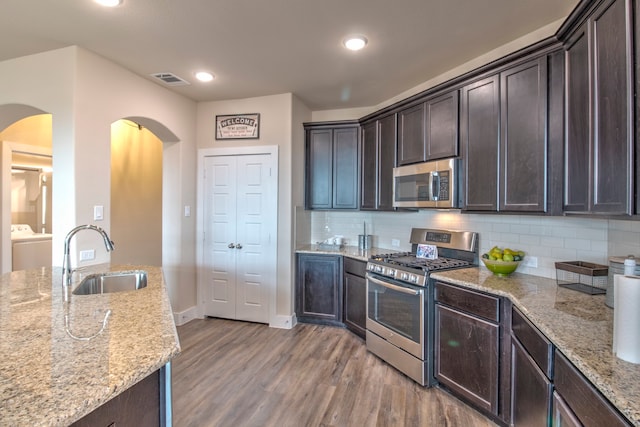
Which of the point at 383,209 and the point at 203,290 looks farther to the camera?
the point at 203,290

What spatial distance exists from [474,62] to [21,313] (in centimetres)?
357

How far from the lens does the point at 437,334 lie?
8.25 ft

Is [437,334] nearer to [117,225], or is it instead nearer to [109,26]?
[109,26]

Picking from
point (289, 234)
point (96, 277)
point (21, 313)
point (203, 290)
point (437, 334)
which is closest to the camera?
point (21, 313)

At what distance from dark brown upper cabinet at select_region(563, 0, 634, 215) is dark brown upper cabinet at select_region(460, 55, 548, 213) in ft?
0.60

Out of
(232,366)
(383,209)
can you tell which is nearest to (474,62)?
(383,209)

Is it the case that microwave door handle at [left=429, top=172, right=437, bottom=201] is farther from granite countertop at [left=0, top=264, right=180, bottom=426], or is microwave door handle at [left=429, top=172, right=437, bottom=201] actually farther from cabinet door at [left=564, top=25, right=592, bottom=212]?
granite countertop at [left=0, top=264, right=180, bottom=426]

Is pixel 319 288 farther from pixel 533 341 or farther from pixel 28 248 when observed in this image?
pixel 28 248

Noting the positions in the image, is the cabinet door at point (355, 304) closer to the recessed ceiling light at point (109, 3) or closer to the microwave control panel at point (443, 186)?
the microwave control panel at point (443, 186)

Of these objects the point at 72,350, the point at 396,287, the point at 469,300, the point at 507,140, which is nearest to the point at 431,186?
the point at 507,140

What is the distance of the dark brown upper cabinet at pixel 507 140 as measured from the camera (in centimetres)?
210

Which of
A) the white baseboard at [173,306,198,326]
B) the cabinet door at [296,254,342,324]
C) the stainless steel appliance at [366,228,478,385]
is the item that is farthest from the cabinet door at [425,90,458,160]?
the white baseboard at [173,306,198,326]

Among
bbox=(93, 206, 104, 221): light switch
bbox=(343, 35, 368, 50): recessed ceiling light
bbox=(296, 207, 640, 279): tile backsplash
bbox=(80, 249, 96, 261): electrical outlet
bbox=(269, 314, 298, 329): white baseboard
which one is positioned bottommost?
bbox=(269, 314, 298, 329): white baseboard

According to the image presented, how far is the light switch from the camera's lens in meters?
2.79
